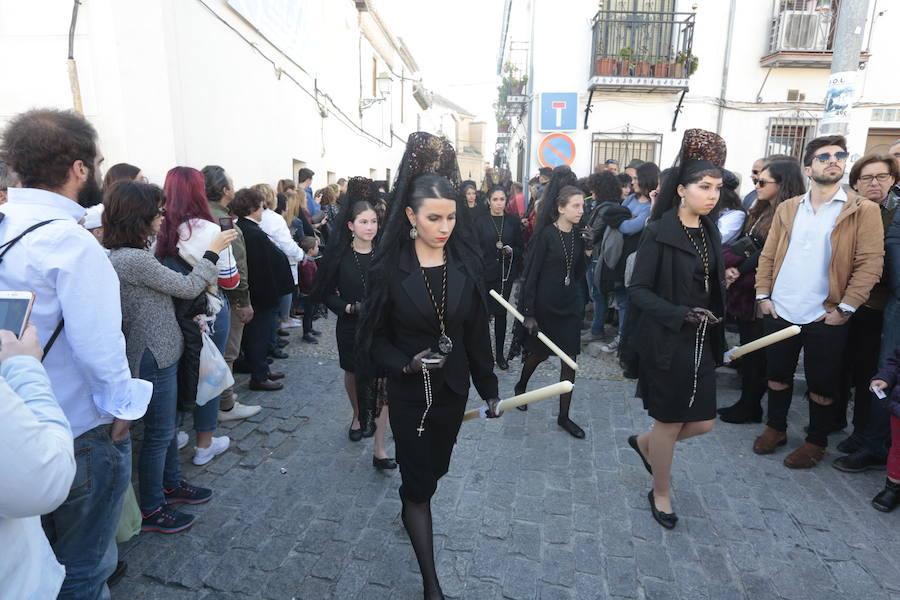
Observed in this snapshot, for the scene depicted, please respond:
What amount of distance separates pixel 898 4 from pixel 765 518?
13.0m

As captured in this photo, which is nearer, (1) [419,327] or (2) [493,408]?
(1) [419,327]

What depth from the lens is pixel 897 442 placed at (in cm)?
328

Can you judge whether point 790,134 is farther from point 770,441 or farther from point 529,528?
point 529,528

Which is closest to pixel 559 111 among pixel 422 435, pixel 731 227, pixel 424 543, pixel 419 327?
pixel 731 227

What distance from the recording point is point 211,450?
12.6ft

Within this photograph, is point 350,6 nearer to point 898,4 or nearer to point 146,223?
point 898,4

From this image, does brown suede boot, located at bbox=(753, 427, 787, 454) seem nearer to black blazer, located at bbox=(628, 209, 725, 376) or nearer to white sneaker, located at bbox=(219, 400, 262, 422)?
black blazer, located at bbox=(628, 209, 725, 376)

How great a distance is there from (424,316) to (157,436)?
71.7 inches

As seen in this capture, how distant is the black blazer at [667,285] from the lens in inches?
117

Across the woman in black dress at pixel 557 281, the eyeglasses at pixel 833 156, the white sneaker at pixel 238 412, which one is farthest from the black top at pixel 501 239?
the eyeglasses at pixel 833 156

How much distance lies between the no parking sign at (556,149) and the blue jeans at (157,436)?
8.60 metres

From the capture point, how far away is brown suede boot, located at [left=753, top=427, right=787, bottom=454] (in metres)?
3.95

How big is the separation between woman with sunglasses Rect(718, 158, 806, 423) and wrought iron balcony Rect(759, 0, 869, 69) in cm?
901

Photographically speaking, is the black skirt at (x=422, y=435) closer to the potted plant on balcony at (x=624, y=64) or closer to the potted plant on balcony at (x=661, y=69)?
the potted plant on balcony at (x=624, y=64)
